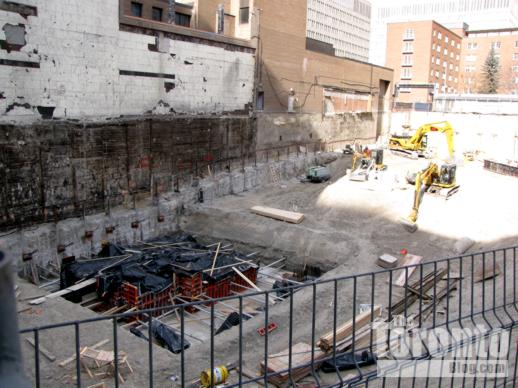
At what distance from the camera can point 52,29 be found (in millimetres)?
17922

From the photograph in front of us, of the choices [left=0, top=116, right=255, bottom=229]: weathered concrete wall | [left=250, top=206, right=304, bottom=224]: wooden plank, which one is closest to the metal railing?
[left=250, top=206, right=304, bottom=224]: wooden plank

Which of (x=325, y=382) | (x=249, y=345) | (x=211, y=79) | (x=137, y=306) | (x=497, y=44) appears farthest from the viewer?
(x=497, y=44)

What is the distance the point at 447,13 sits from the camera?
120 metres

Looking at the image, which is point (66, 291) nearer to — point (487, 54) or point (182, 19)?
point (182, 19)

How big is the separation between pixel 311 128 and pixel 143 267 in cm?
2180

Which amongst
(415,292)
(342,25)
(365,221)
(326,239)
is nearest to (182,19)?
(365,221)

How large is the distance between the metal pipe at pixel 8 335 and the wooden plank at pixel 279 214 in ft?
63.4

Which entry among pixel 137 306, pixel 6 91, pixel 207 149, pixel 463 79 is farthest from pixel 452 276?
pixel 463 79

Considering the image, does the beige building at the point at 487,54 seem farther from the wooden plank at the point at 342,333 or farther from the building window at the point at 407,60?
the wooden plank at the point at 342,333

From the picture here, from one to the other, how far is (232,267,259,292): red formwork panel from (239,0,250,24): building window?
17122mm

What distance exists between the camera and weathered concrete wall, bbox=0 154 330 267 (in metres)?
17.5

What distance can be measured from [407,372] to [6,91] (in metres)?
15.7

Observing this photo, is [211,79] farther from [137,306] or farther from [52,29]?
[137,306]

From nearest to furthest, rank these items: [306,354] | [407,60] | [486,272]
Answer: [306,354] < [486,272] < [407,60]
